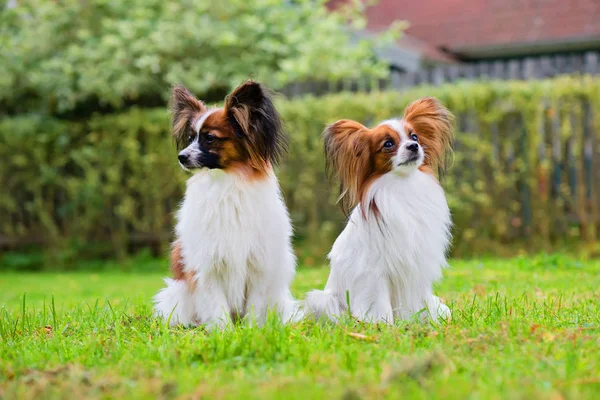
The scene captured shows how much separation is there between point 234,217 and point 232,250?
9.1 inches

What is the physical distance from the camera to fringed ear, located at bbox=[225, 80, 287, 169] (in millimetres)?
5062

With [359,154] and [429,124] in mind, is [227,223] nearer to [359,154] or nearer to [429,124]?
[359,154]

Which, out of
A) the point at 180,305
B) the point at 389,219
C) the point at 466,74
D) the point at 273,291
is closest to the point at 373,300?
the point at 389,219

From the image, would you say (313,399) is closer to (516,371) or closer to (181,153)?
(516,371)

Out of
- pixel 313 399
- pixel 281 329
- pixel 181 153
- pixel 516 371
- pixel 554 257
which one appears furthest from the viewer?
→ pixel 554 257

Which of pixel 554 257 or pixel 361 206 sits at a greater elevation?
pixel 361 206

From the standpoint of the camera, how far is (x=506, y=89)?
1048 cm

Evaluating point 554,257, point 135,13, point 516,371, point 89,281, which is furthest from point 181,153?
point 135,13

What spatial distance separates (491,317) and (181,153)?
2.28 meters

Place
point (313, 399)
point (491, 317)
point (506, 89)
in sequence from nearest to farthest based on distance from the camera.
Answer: point (313, 399)
point (491, 317)
point (506, 89)

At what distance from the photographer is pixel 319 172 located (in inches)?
447

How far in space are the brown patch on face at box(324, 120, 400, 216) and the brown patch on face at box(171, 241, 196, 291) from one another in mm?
1196

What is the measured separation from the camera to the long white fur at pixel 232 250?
16.5 feet

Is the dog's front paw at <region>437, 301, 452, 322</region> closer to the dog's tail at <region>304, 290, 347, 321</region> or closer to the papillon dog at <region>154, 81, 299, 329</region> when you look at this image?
the dog's tail at <region>304, 290, 347, 321</region>
